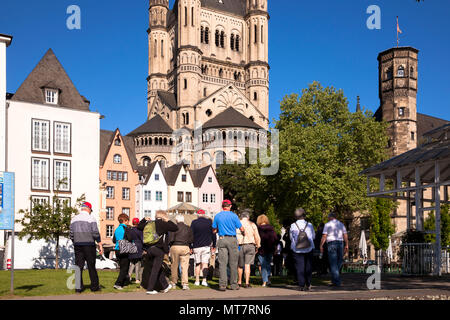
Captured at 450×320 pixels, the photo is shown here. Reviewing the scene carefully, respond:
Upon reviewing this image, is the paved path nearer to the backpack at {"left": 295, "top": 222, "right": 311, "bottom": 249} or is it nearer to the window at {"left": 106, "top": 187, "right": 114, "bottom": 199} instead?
the backpack at {"left": 295, "top": 222, "right": 311, "bottom": 249}

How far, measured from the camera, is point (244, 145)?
95.9 meters

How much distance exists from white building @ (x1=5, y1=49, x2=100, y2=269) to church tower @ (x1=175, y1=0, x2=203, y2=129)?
211 feet

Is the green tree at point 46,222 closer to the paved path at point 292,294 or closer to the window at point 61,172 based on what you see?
the window at point 61,172

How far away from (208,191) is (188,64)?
37.0 meters

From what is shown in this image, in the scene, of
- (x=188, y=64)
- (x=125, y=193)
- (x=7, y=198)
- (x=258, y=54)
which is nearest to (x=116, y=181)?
(x=125, y=193)

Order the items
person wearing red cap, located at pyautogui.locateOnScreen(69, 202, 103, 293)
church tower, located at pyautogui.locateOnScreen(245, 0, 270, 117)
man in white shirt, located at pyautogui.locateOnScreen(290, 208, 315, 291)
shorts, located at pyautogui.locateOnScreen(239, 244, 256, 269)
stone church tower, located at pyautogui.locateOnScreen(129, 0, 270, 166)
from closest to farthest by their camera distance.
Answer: person wearing red cap, located at pyautogui.locateOnScreen(69, 202, 103, 293), man in white shirt, located at pyautogui.locateOnScreen(290, 208, 315, 291), shorts, located at pyautogui.locateOnScreen(239, 244, 256, 269), stone church tower, located at pyautogui.locateOnScreen(129, 0, 270, 166), church tower, located at pyautogui.locateOnScreen(245, 0, 270, 117)

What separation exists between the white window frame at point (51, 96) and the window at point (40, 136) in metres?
2.77

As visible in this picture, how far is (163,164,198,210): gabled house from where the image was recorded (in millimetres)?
73562

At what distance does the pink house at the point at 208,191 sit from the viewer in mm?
76250

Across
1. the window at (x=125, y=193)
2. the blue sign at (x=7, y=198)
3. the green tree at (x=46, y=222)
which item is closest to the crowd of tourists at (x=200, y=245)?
the blue sign at (x=7, y=198)

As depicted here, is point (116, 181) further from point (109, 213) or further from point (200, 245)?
point (200, 245)

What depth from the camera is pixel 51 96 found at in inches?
1572

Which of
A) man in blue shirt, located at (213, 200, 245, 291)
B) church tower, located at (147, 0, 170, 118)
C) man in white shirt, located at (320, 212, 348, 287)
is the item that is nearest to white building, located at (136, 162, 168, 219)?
church tower, located at (147, 0, 170, 118)

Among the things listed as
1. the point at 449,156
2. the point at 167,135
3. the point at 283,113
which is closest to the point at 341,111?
the point at 283,113
